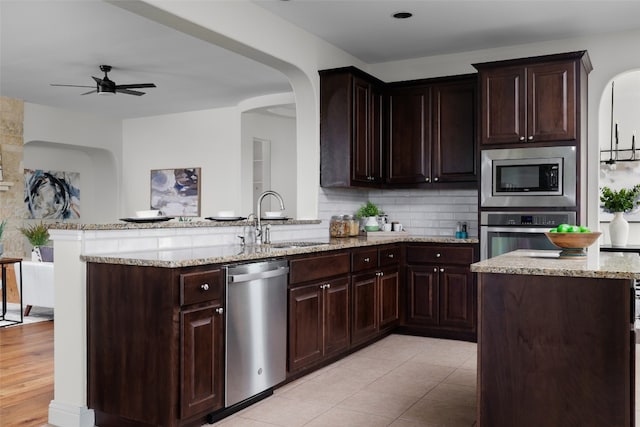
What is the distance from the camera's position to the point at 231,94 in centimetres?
778

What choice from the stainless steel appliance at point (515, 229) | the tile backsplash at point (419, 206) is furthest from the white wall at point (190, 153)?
the stainless steel appliance at point (515, 229)

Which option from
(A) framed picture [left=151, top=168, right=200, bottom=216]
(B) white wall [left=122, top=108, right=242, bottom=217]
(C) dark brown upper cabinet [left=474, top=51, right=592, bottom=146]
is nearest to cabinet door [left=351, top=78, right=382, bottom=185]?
(C) dark brown upper cabinet [left=474, top=51, right=592, bottom=146]

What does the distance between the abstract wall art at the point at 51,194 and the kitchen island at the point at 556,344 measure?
858 centimetres

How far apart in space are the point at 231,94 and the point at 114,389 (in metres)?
5.49

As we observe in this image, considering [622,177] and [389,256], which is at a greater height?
[622,177]

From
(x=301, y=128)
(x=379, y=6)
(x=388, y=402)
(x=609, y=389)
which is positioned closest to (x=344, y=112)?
(x=301, y=128)

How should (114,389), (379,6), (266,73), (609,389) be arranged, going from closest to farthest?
(609,389) → (114,389) → (379,6) → (266,73)

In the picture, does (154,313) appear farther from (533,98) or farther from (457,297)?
(533,98)

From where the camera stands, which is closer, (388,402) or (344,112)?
(388,402)

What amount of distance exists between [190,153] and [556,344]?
7505mm

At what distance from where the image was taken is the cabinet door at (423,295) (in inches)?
196

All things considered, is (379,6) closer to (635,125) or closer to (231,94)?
(635,125)

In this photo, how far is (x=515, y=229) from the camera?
15.3 ft

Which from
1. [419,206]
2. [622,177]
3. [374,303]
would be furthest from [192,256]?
[622,177]
